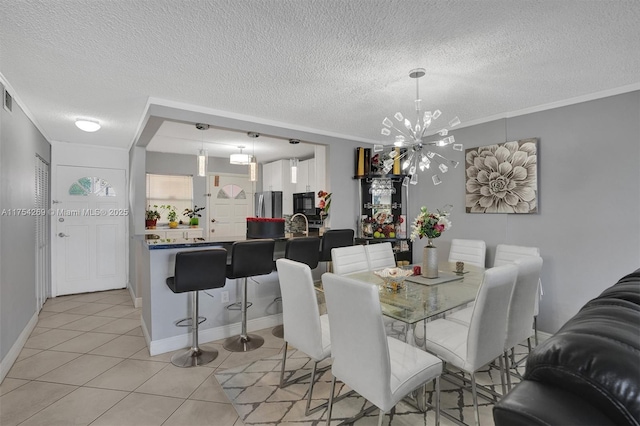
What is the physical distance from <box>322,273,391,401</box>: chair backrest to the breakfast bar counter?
1776mm

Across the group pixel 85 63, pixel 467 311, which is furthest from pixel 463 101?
pixel 85 63

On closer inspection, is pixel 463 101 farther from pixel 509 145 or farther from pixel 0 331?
pixel 0 331

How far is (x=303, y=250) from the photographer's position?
10.5ft

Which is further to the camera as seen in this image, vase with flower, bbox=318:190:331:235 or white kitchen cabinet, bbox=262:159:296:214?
white kitchen cabinet, bbox=262:159:296:214

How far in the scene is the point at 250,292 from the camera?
344cm

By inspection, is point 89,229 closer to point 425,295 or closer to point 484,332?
point 425,295

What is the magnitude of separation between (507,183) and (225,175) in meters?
5.17

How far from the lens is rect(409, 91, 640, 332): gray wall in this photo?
2.72 meters

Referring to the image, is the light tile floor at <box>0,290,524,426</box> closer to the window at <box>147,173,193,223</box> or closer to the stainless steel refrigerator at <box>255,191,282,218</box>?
the window at <box>147,173,193,223</box>

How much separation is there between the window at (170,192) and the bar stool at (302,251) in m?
4.00

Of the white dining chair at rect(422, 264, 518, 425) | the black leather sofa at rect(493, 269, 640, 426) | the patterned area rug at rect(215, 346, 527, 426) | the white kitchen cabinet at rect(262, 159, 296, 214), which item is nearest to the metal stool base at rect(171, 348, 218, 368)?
the patterned area rug at rect(215, 346, 527, 426)

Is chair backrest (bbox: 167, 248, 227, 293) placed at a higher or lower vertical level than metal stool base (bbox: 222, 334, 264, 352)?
higher

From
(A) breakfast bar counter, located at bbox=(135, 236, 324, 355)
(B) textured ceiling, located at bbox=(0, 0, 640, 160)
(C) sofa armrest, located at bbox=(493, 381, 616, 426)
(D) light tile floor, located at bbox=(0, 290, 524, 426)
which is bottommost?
(D) light tile floor, located at bbox=(0, 290, 524, 426)

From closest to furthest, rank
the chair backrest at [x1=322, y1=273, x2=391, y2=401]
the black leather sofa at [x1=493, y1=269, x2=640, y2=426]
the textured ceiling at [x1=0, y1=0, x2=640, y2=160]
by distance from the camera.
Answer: the black leather sofa at [x1=493, y1=269, x2=640, y2=426], the chair backrest at [x1=322, y1=273, x2=391, y2=401], the textured ceiling at [x1=0, y1=0, x2=640, y2=160]
